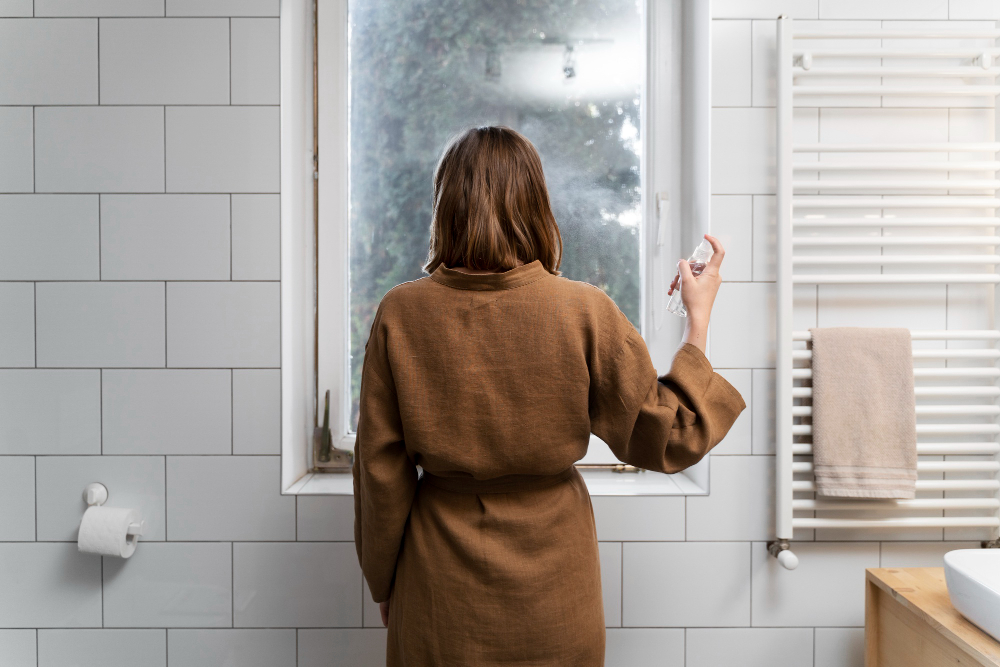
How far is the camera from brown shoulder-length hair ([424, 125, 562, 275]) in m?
0.78

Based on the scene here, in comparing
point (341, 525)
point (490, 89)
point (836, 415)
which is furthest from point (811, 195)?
point (341, 525)

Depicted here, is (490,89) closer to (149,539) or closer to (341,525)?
(341,525)

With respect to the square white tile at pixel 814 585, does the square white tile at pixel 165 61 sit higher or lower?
higher

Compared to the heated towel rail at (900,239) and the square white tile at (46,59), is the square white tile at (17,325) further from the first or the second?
the heated towel rail at (900,239)

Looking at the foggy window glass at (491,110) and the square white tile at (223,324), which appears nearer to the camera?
the square white tile at (223,324)

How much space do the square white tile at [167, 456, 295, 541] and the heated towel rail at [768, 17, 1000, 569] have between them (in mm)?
1017

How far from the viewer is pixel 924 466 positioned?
1144mm

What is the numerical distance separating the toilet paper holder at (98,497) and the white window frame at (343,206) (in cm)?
30

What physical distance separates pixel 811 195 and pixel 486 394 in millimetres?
863

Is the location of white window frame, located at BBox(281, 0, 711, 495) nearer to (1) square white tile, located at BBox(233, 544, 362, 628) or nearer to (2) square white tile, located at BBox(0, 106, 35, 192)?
(1) square white tile, located at BBox(233, 544, 362, 628)

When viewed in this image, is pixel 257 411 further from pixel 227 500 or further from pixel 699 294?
pixel 699 294

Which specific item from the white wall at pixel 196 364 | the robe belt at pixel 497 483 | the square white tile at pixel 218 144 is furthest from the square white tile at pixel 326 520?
the square white tile at pixel 218 144

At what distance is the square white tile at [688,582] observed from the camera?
1.19 m

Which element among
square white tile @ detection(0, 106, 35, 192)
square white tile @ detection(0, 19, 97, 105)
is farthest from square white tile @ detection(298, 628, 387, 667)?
square white tile @ detection(0, 19, 97, 105)
